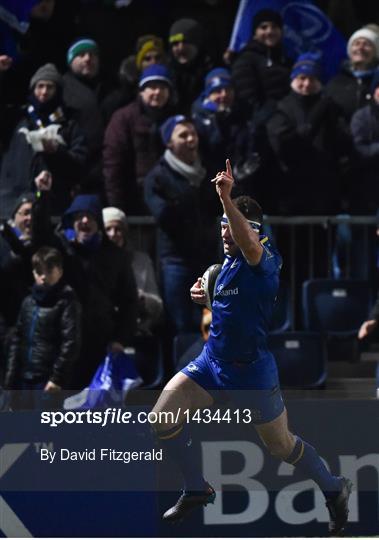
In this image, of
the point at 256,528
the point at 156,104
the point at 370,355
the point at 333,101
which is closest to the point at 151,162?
the point at 156,104

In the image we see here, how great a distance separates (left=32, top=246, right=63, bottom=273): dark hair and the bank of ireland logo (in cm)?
379

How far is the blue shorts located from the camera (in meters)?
11.0

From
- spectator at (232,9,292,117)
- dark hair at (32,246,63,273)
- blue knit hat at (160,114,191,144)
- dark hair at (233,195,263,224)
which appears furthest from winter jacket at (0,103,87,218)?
dark hair at (233,195,263,224)

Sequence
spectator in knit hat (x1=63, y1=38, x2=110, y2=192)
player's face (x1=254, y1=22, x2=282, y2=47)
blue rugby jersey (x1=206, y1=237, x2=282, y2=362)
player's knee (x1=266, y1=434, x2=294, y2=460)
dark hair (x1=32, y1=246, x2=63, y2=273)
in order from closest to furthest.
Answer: blue rugby jersey (x1=206, y1=237, x2=282, y2=362) → player's knee (x1=266, y1=434, x2=294, y2=460) → dark hair (x1=32, y1=246, x2=63, y2=273) → spectator in knit hat (x1=63, y1=38, x2=110, y2=192) → player's face (x1=254, y1=22, x2=282, y2=47)

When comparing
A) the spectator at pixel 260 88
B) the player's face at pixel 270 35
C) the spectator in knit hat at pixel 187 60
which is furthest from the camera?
the player's face at pixel 270 35

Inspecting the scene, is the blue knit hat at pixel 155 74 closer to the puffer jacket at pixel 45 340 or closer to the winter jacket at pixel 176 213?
the winter jacket at pixel 176 213

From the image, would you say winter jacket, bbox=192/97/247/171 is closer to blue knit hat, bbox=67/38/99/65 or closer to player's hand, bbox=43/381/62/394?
blue knit hat, bbox=67/38/99/65

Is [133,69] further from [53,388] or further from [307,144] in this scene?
[53,388]

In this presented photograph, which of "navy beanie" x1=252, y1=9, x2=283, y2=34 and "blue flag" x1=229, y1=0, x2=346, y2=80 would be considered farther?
"blue flag" x1=229, y1=0, x2=346, y2=80

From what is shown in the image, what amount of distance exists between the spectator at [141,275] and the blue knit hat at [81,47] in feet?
5.52

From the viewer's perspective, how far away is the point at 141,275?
1402cm

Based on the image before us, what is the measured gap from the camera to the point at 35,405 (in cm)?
1281

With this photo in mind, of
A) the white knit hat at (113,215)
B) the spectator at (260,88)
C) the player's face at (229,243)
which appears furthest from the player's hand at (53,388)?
the player's face at (229,243)

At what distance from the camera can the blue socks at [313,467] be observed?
37.2 ft
